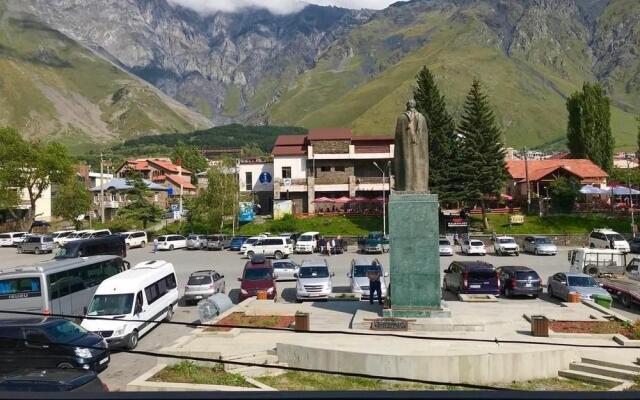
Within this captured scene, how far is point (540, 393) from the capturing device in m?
3.14

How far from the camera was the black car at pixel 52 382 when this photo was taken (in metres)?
10.2

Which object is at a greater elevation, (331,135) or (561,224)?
(331,135)

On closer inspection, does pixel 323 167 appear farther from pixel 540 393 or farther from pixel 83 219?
pixel 540 393

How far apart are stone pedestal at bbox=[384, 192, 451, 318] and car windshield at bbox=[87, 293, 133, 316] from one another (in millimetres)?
8136

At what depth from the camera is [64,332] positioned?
14.2m

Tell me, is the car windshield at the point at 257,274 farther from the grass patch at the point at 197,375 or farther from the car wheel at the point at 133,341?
the grass patch at the point at 197,375

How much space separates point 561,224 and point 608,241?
13.2 metres

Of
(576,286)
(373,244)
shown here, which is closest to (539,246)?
(373,244)


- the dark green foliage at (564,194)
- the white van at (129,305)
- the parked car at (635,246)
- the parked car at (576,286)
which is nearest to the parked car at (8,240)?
the white van at (129,305)

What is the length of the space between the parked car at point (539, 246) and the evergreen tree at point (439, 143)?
11.3 m

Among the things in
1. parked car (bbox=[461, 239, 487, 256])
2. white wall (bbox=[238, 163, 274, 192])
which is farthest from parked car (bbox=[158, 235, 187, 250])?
parked car (bbox=[461, 239, 487, 256])

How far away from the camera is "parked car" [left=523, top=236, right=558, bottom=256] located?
39875 mm

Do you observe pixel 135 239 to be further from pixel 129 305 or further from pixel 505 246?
pixel 129 305

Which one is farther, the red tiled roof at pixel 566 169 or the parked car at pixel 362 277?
the red tiled roof at pixel 566 169
